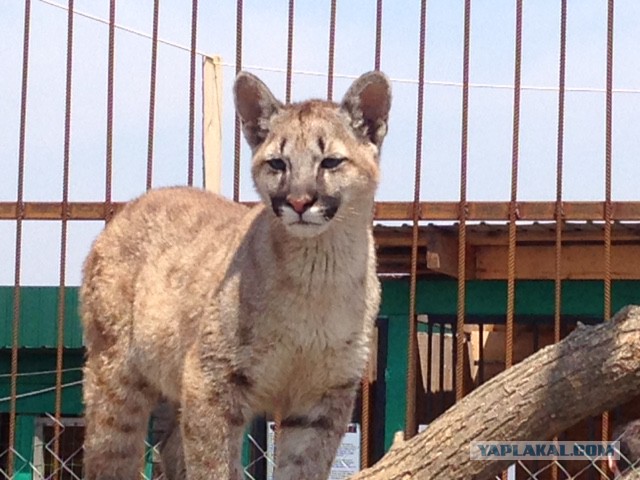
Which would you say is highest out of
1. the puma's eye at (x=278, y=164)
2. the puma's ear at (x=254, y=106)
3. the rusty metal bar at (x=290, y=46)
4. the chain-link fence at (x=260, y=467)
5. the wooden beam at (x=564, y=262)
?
the rusty metal bar at (x=290, y=46)

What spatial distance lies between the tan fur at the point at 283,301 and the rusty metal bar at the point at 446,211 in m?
1.22

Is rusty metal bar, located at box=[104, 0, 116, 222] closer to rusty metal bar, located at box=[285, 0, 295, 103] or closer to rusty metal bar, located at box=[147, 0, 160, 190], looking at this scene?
rusty metal bar, located at box=[147, 0, 160, 190]

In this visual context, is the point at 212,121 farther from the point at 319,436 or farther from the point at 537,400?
the point at 537,400

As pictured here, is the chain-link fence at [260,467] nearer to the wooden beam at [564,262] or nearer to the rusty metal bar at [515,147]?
the rusty metal bar at [515,147]

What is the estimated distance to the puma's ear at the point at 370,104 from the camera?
506cm

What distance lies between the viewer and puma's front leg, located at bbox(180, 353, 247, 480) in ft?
16.0

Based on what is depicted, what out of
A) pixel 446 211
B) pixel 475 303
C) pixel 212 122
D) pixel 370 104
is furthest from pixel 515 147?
pixel 212 122

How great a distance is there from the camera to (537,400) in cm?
404

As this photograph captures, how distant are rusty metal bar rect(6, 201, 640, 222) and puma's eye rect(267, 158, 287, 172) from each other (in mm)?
1597

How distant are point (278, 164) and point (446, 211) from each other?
1732 millimetres

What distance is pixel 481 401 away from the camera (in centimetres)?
410

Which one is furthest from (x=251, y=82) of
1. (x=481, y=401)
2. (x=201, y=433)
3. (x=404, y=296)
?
(x=404, y=296)

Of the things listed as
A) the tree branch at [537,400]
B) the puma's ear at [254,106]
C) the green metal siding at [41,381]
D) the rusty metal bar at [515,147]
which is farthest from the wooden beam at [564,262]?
the green metal siding at [41,381]

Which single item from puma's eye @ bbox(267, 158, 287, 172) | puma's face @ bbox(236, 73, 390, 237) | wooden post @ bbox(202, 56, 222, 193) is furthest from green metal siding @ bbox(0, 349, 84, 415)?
puma's eye @ bbox(267, 158, 287, 172)
